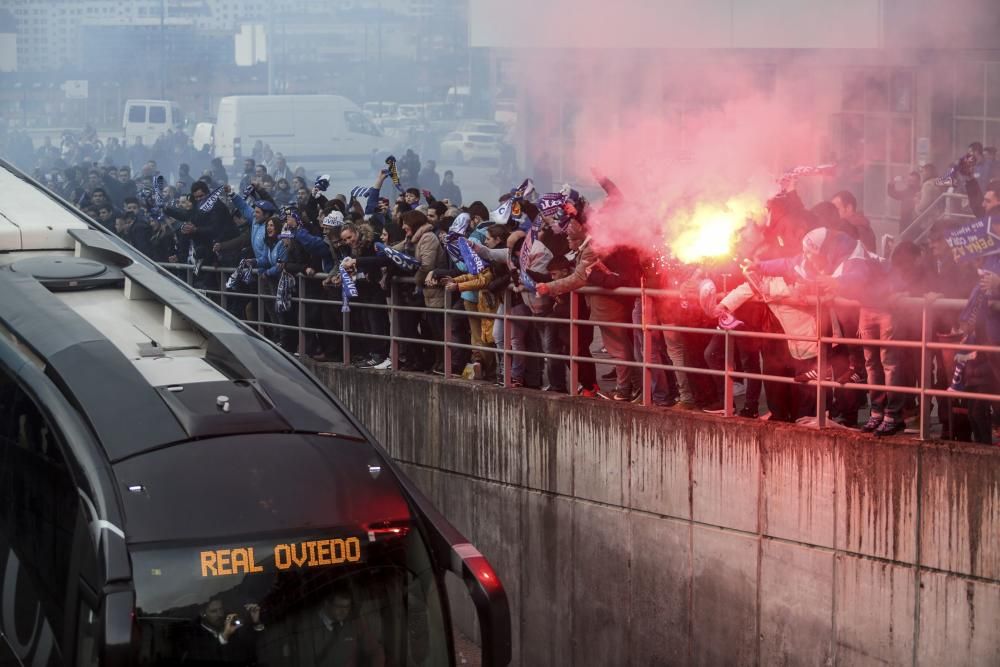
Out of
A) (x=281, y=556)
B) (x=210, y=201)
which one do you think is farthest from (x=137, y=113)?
(x=281, y=556)

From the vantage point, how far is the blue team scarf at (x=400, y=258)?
14680mm

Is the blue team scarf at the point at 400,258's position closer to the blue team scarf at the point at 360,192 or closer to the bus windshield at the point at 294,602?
the blue team scarf at the point at 360,192

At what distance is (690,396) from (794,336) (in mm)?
1479

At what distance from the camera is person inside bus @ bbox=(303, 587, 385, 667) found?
8.05m

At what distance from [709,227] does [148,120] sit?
1375 inches

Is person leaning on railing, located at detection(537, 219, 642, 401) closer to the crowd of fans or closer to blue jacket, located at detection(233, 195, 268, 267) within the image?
the crowd of fans

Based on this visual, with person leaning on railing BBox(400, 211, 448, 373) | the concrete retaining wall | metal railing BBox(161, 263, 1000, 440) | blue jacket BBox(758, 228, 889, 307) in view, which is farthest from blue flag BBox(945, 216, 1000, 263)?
person leaning on railing BBox(400, 211, 448, 373)

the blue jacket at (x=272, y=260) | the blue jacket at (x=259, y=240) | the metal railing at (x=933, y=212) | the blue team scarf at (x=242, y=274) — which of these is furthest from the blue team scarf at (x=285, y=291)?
the metal railing at (x=933, y=212)

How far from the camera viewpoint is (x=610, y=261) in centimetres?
1257

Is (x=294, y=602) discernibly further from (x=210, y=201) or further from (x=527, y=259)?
(x=210, y=201)

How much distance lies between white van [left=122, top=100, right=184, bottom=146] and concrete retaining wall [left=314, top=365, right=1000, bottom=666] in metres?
31.5

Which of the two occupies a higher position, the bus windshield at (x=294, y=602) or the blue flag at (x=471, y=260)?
the blue flag at (x=471, y=260)

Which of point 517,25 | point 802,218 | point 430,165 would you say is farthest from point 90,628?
point 430,165

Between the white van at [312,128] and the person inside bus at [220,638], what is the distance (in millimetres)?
28968
